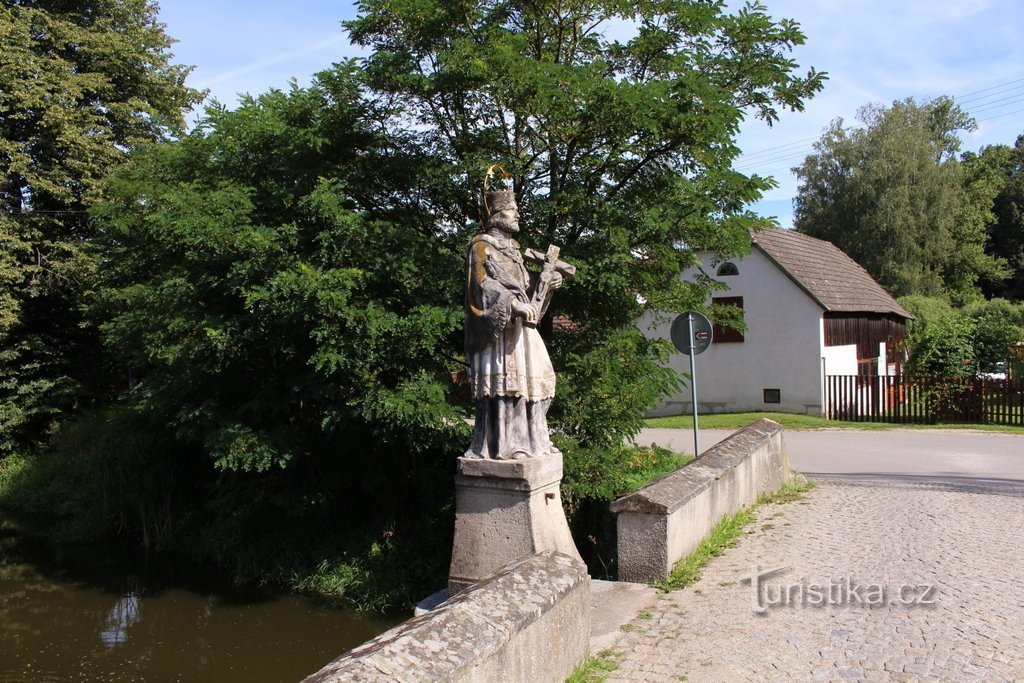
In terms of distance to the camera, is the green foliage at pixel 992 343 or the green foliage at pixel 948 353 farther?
the green foliage at pixel 992 343

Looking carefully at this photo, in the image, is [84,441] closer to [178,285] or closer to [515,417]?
[178,285]

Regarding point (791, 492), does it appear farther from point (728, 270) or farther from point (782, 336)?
point (728, 270)

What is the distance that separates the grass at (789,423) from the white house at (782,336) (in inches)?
32.8

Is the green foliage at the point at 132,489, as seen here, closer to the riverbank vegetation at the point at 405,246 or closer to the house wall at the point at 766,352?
the riverbank vegetation at the point at 405,246

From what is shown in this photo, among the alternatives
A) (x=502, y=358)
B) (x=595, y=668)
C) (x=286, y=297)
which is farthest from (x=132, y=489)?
(x=595, y=668)

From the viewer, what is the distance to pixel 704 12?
32.1ft

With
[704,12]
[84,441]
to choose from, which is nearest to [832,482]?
[704,12]

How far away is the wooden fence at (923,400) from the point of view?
63.6ft

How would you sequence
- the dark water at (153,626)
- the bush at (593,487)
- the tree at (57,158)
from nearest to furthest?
the dark water at (153,626)
the bush at (593,487)
the tree at (57,158)

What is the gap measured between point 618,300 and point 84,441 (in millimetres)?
14420

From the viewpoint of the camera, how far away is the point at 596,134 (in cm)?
995

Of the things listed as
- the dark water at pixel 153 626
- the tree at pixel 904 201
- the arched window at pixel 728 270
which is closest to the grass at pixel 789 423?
the arched window at pixel 728 270

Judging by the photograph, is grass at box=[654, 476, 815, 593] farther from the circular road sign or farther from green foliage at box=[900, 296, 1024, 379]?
green foliage at box=[900, 296, 1024, 379]

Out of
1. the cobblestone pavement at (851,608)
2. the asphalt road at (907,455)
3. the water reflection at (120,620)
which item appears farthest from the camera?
the asphalt road at (907,455)
